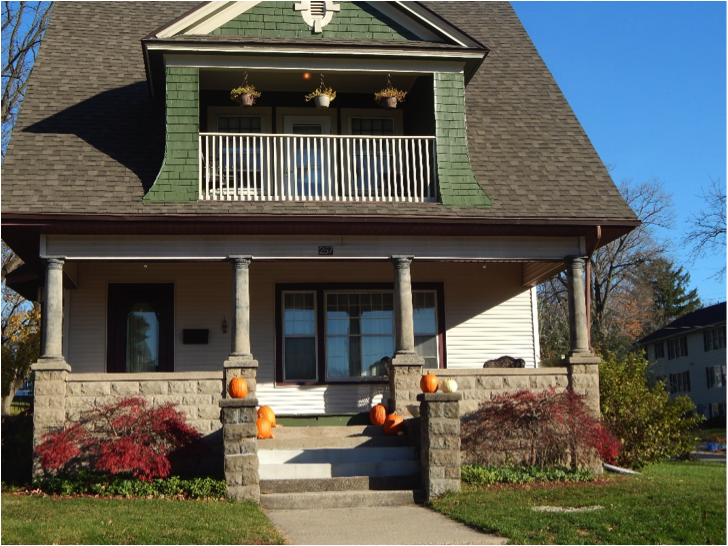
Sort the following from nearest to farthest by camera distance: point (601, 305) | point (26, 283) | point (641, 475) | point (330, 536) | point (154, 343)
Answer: point (330, 536) < point (641, 475) < point (154, 343) < point (26, 283) < point (601, 305)

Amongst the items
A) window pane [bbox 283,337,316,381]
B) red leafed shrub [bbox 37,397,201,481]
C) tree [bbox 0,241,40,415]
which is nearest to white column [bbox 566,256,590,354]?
window pane [bbox 283,337,316,381]

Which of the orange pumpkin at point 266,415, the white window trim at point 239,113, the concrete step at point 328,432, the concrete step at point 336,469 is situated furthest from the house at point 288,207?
the concrete step at point 336,469

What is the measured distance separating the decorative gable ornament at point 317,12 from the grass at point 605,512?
8376mm

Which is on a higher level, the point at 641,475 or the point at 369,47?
the point at 369,47

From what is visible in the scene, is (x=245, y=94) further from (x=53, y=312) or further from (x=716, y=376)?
(x=716, y=376)

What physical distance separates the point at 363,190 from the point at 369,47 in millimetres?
2355

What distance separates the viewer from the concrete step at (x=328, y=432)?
13.0 metres

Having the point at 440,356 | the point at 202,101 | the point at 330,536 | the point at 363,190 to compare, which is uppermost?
the point at 202,101

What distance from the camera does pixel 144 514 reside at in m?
9.41

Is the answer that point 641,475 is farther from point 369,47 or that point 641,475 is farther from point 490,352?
point 369,47

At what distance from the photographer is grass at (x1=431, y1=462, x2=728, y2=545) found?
8359 millimetres

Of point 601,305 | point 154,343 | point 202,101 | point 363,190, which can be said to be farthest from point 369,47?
point 601,305

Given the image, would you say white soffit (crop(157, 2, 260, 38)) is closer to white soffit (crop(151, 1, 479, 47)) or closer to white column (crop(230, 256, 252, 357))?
white soffit (crop(151, 1, 479, 47))

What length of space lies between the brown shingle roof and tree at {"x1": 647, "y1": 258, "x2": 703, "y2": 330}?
20797mm
